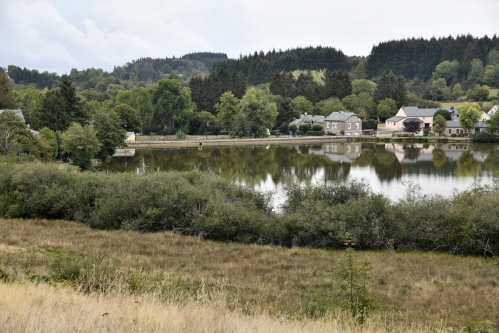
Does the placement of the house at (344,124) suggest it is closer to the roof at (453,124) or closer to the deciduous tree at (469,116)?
the roof at (453,124)

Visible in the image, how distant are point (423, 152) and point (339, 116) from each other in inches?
949

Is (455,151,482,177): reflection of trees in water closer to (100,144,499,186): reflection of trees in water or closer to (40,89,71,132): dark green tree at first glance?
(100,144,499,186): reflection of trees in water

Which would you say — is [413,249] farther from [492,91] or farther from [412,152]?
[492,91]

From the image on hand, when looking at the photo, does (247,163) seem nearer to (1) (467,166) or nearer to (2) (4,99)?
(1) (467,166)

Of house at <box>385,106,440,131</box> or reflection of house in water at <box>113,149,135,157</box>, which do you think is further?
house at <box>385,106,440,131</box>

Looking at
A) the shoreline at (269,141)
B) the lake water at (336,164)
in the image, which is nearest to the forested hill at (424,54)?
the shoreline at (269,141)

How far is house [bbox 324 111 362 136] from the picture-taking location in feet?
234

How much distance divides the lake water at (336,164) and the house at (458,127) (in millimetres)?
10943

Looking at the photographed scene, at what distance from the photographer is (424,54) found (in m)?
128

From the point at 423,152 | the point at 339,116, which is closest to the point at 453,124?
the point at 339,116

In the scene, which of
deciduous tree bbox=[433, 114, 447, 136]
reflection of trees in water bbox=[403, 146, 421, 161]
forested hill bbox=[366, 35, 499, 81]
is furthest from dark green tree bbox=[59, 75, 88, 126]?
forested hill bbox=[366, 35, 499, 81]

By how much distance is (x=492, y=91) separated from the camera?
315 feet

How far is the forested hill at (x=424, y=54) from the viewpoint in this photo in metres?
115

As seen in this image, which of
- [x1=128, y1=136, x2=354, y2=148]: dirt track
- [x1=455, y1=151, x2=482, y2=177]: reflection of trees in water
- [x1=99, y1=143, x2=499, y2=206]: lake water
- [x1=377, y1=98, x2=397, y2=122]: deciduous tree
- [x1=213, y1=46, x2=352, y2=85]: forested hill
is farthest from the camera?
[x1=213, y1=46, x2=352, y2=85]: forested hill
